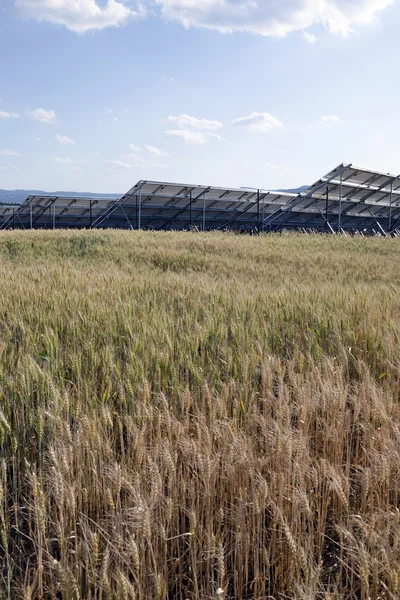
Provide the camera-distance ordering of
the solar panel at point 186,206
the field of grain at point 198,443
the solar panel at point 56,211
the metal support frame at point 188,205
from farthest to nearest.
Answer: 1. the solar panel at point 56,211
2. the metal support frame at point 188,205
3. the solar panel at point 186,206
4. the field of grain at point 198,443

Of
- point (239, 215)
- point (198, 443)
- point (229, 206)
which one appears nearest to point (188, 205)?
point (229, 206)

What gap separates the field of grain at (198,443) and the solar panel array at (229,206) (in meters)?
17.2

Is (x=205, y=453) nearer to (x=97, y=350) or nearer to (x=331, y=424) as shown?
(x=331, y=424)

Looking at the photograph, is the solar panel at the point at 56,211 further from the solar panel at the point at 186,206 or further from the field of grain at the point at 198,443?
the field of grain at the point at 198,443

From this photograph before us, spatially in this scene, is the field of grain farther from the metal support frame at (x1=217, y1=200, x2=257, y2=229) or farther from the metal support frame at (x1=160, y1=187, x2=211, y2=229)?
the metal support frame at (x1=217, y1=200, x2=257, y2=229)

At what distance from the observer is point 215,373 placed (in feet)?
8.55

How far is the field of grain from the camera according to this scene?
1.37 metres

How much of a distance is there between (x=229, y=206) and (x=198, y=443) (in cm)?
2787

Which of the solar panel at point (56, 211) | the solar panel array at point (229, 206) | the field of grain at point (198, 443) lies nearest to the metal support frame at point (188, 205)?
the solar panel array at point (229, 206)

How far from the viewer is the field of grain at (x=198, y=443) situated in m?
1.37

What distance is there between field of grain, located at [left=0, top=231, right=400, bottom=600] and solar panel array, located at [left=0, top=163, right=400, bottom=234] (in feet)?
56.5

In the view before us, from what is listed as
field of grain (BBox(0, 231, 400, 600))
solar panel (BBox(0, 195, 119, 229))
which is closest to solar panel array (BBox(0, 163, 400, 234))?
solar panel (BBox(0, 195, 119, 229))

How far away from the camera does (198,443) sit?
1711 millimetres

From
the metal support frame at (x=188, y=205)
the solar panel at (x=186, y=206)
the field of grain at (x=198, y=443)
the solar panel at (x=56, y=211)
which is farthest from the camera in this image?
the solar panel at (x=56, y=211)
